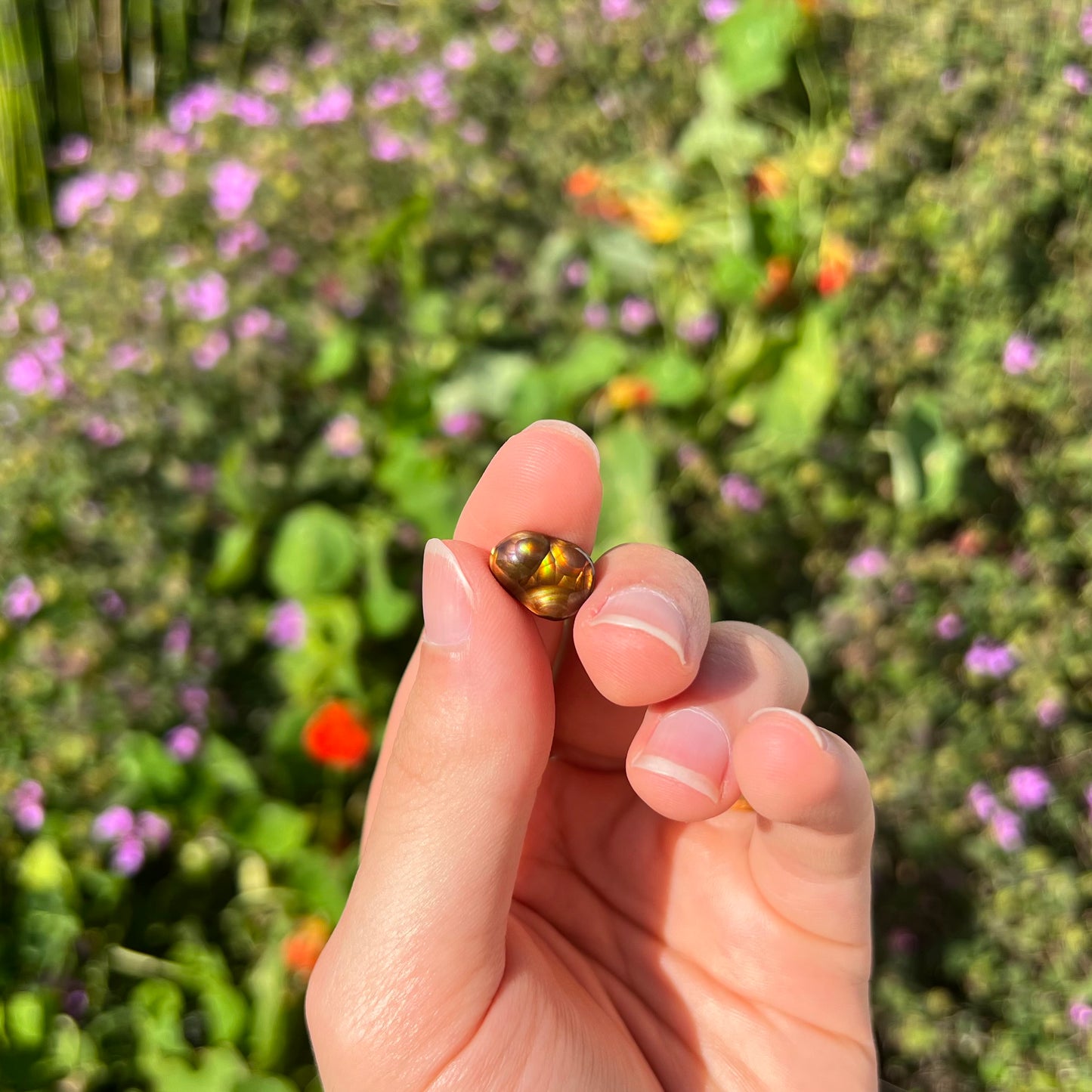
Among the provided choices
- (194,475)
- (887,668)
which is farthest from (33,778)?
(887,668)

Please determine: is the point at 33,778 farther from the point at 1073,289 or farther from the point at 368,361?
the point at 1073,289

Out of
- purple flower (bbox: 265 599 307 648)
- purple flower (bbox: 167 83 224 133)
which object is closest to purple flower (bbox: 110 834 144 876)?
purple flower (bbox: 265 599 307 648)

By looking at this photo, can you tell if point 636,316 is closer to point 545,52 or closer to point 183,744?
point 545,52

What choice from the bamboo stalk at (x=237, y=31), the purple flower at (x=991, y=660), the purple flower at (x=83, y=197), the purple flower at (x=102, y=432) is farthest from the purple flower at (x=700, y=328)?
the bamboo stalk at (x=237, y=31)

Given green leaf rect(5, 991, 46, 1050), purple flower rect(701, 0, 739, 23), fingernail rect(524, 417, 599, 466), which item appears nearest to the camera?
fingernail rect(524, 417, 599, 466)

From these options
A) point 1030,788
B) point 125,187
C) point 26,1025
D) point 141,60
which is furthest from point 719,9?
point 26,1025

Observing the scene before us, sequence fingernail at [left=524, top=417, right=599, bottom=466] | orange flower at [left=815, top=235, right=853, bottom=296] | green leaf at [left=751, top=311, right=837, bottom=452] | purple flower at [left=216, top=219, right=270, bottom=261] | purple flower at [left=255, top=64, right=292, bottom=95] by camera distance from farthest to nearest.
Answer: purple flower at [left=255, top=64, right=292, bottom=95] < purple flower at [left=216, top=219, right=270, bottom=261] < orange flower at [left=815, top=235, right=853, bottom=296] < green leaf at [left=751, top=311, right=837, bottom=452] < fingernail at [left=524, top=417, right=599, bottom=466]

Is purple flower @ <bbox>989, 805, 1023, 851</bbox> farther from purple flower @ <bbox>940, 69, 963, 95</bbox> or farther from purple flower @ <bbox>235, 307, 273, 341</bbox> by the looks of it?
purple flower @ <bbox>235, 307, 273, 341</bbox>
